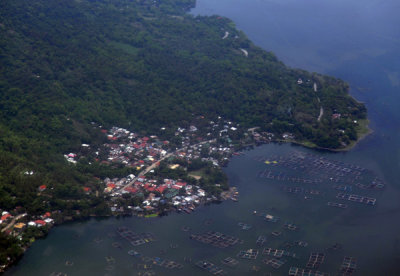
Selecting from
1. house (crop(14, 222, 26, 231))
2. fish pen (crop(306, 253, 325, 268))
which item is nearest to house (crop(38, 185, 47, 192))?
house (crop(14, 222, 26, 231))

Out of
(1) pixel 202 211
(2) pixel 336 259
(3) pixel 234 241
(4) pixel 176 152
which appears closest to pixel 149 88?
(4) pixel 176 152

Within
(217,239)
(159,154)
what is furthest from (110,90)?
(217,239)

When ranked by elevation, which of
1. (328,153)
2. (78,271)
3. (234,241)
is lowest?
(78,271)

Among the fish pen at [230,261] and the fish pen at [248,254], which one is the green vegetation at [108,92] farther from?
the fish pen at [230,261]

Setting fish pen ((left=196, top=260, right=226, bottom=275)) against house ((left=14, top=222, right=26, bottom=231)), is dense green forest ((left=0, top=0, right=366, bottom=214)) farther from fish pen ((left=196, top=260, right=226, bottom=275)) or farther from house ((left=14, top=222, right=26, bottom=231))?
fish pen ((left=196, top=260, right=226, bottom=275))

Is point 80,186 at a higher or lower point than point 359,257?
lower

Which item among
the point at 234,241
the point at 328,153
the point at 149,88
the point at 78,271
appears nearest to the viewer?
the point at 78,271

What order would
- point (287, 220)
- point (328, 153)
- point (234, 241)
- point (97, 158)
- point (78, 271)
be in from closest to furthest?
point (78, 271) → point (234, 241) → point (287, 220) → point (97, 158) → point (328, 153)

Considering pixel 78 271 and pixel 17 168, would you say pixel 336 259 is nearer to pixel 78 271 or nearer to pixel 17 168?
pixel 78 271
